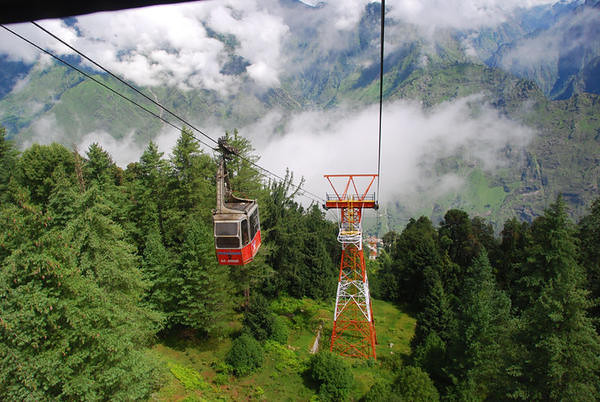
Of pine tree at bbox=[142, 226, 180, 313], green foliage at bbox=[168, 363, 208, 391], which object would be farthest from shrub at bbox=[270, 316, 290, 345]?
pine tree at bbox=[142, 226, 180, 313]

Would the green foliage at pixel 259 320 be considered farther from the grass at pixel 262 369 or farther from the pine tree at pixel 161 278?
the pine tree at pixel 161 278

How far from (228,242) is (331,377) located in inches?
496

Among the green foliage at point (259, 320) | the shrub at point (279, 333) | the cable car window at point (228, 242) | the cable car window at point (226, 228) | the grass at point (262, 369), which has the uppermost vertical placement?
the cable car window at point (226, 228)

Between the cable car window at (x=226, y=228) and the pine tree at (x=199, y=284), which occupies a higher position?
the cable car window at (x=226, y=228)

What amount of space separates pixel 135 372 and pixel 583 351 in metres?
17.6

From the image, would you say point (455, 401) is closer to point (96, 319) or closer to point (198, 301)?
point (198, 301)

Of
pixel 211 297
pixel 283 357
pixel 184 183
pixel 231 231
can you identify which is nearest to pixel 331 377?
pixel 283 357

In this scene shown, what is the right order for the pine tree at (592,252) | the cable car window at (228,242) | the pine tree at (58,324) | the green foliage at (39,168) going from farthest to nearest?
the green foliage at (39,168), the pine tree at (592,252), the cable car window at (228,242), the pine tree at (58,324)

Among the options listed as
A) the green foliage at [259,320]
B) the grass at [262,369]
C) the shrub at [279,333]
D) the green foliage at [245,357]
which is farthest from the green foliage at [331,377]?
the green foliage at [259,320]

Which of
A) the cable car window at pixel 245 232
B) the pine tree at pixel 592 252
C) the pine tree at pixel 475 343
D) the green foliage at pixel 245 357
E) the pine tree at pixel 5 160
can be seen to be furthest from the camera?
the pine tree at pixel 5 160

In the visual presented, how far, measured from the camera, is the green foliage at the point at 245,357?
2153 cm

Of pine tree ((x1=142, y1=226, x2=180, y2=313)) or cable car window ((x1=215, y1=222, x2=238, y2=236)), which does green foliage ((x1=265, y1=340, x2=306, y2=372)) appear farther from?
cable car window ((x1=215, y1=222, x2=238, y2=236))

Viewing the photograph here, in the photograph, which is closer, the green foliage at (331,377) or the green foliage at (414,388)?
the green foliage at (414,388)

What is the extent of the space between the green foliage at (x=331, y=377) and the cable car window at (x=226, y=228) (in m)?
12.6
